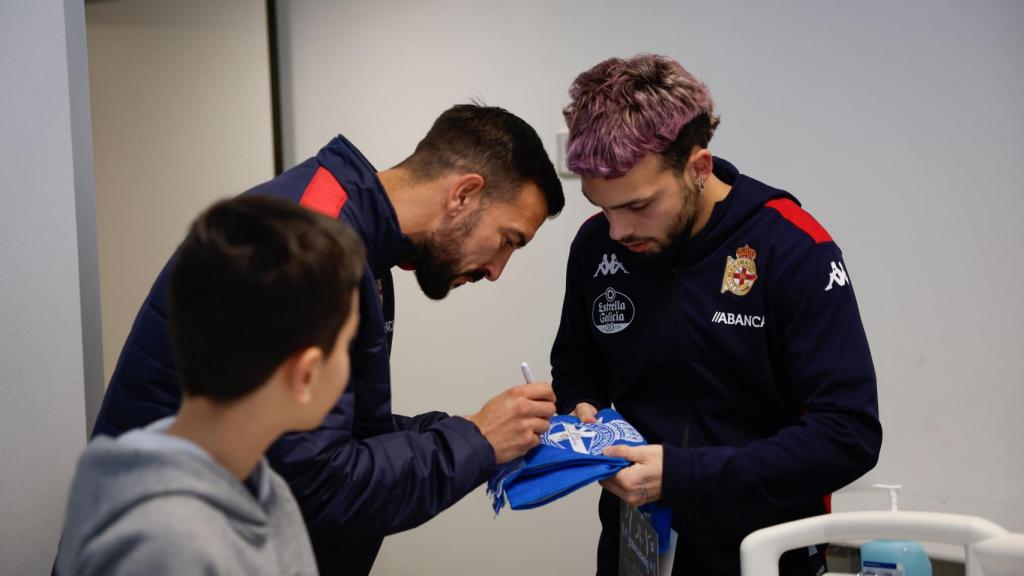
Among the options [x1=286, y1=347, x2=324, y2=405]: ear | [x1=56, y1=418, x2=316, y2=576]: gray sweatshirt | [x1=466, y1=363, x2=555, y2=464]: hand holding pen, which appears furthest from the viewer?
[x1=466, y1=363, x2=555, y2=464]: hand holding pen

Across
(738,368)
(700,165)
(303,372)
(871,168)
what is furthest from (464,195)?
(871,168)

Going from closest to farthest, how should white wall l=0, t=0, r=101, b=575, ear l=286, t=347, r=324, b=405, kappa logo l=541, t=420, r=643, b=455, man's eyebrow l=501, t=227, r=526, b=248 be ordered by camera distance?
ear l=286, t=347, r=324, b=405, kappa logo l=541, t=420, r=643, b=455, man's eyebrow l=501, t=227, r=526, b=248, white wall l=0, t=0, r=101, b=575

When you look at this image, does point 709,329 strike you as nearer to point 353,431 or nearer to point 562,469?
point 562,469

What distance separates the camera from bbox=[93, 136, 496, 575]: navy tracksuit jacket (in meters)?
1.28

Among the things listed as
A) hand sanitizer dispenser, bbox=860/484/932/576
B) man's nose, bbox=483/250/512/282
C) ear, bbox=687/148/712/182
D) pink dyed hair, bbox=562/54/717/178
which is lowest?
hand sanitizer dispenser, bbox=860/484/932/576

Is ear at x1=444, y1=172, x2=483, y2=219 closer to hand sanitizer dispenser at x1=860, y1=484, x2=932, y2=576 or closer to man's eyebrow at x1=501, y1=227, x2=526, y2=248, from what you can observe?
man's eyebrow at x1=501, y1=227, x2=526, y2=248

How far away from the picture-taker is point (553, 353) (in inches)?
78.3

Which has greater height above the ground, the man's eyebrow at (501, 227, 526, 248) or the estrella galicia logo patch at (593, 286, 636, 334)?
the man's eyebrow at (501, 227, 526, 248)

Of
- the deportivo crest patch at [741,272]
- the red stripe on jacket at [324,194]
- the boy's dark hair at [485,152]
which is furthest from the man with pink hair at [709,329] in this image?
the red stripe on jacket at [324,194]

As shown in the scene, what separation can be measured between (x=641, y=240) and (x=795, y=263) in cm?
27

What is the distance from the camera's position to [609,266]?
1.80m

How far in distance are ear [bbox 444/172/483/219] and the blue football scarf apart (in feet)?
1.42

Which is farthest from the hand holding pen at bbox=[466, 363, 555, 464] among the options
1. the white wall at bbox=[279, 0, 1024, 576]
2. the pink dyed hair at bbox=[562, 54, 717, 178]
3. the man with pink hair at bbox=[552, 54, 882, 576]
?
the white wall at bbox=[279, 0, 1024, 576]

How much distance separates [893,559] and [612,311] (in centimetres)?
65
